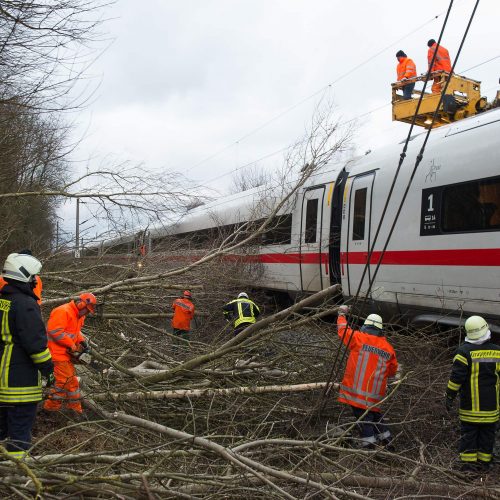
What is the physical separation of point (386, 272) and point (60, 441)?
4.62m

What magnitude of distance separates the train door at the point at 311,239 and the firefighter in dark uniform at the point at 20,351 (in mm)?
5913

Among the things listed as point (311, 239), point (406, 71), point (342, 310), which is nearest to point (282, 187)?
point (311, 239)

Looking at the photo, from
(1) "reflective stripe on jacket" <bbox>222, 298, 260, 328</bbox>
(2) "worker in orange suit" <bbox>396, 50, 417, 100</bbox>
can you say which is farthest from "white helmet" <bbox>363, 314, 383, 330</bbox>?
(2) "worker in orange suit" <bbox>396, 50, 417, 100</bbox>

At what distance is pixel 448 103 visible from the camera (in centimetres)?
831

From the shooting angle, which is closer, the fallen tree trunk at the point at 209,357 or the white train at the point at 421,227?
the fallen tree trunk at the point at 209,357

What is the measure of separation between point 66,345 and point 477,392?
A: 3548 millimetres

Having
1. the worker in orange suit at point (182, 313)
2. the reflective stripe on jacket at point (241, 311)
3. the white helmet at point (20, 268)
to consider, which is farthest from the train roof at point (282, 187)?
the white helmet at point (20, 268)

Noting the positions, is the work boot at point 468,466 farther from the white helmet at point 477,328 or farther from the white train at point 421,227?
the white train at point 421,227

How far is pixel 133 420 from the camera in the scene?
3770 millimetres

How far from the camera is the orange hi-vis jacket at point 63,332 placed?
4.77m

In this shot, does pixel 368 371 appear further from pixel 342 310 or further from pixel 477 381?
pixel 477 381

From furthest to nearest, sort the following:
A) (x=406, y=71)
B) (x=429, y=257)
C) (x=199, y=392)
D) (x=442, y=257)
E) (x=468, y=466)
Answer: (x=406, y=71)
(x=429, y=257)
(x=442, y=257)
(x=199, y=392)
(x=468, y=466)

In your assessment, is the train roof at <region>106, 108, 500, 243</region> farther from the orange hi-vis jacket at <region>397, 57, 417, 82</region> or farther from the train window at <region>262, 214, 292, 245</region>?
the orange hi-vis jacket at <region>397, 57, 417, 82</region>

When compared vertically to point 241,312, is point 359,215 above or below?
above
